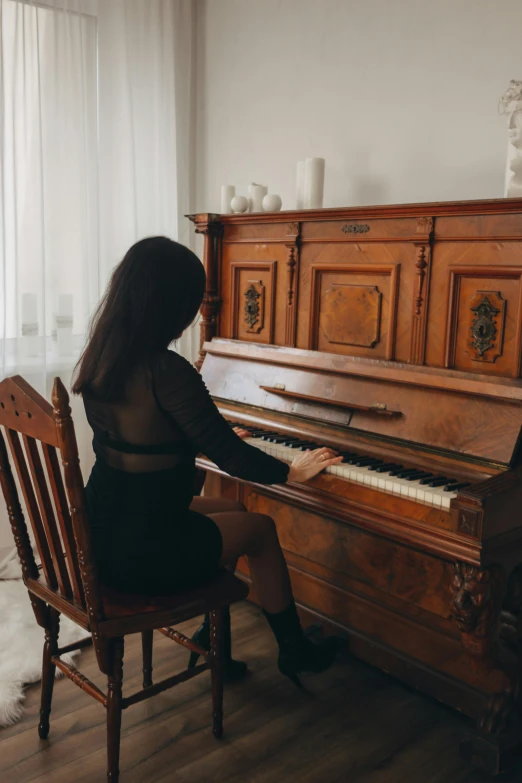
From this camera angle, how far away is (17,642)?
2629 mm

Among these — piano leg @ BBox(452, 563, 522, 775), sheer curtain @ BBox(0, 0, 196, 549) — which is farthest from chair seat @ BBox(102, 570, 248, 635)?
sheer curtain @ BBox(0, 0, 196, 549)

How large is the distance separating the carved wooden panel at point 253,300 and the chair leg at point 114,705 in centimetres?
134

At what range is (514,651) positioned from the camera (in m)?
1.96

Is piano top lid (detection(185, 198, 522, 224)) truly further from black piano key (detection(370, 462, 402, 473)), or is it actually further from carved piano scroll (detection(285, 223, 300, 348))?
black piano key (detection(370, 462, 402, 473))

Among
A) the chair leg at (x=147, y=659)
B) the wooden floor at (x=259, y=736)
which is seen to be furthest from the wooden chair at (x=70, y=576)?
the chair leg at (x=147, y=659)

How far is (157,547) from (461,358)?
3.41 ft

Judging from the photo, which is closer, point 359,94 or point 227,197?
point 359,94

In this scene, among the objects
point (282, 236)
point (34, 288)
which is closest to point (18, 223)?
point (34, 288)

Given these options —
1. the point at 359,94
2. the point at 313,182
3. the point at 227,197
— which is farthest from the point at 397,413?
the point at 359,94

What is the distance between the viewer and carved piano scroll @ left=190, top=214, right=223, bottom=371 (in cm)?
288

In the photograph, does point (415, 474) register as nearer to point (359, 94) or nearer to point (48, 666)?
point (48, 666)

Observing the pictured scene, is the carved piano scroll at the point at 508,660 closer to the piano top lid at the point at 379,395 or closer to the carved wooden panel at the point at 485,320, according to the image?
the piano top lid at the point at 379,395

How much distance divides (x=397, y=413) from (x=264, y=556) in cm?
58

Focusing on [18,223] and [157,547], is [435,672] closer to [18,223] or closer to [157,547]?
[157,547]
